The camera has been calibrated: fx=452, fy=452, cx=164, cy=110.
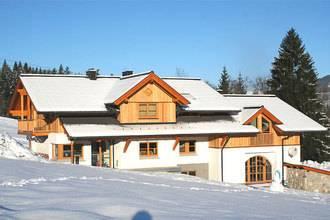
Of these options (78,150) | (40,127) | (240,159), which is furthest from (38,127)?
(240,159)

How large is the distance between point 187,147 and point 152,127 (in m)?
2.91

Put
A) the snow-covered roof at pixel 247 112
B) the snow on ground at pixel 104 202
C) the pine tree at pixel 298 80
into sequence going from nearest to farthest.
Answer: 1. the snow on ground at pixel 104 202
2. the snow-covered roof at pixel 247 112
3. the pine tree at pixel 298 80

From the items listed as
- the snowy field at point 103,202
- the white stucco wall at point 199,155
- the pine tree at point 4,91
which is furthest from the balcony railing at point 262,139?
the pine tree at point 4,91

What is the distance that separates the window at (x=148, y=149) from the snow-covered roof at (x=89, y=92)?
327 cm

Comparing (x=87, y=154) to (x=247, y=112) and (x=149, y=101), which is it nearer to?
(x=149, y=101)

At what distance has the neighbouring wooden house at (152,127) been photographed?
26109 millimetres

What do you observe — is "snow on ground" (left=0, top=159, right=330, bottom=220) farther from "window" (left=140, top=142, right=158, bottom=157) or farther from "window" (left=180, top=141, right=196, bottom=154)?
"window" (left=180, top=141, right=196, bottom=154)

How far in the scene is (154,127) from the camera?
2723 centimetres

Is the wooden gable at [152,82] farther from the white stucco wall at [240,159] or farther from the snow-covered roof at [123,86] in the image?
the white stucco wall at [240,159]

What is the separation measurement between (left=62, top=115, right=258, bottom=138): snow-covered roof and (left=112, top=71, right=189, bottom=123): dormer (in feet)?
1.60

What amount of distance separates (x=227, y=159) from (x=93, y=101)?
362 inches

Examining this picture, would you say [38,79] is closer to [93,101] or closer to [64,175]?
[93,101]

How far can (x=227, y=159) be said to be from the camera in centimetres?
2875

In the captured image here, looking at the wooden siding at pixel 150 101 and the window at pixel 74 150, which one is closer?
the window at pixel 74 150
